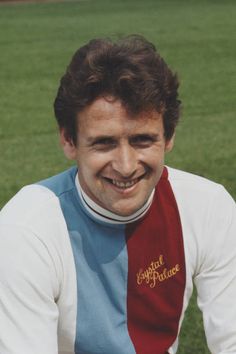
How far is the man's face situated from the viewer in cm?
309

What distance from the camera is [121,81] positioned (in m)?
3.08

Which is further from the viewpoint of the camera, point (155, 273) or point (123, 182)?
point (155, 273)

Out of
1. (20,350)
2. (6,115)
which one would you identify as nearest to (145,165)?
(20,350)

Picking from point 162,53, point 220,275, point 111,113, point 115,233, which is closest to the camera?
point 111,113

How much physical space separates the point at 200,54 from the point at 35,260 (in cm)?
1508

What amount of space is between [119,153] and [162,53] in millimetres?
15088

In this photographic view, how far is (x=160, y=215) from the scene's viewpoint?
3.42 m

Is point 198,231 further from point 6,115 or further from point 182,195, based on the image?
point 6,115

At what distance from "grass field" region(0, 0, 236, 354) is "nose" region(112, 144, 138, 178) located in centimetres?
74

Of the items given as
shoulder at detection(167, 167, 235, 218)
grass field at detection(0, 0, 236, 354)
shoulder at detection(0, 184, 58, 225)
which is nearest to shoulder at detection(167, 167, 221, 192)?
shoulder at detection(167, 167, 235, 218)

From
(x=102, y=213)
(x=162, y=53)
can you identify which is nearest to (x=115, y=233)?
(x=102, y=213)

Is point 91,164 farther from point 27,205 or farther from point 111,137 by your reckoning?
point 27,205

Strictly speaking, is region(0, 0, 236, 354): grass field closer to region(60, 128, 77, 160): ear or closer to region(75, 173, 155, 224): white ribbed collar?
region(60, 128, 77, 160): ear

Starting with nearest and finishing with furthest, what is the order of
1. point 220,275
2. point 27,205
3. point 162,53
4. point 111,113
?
point 111,113
point 27,205
point 220,275
point 162,53
